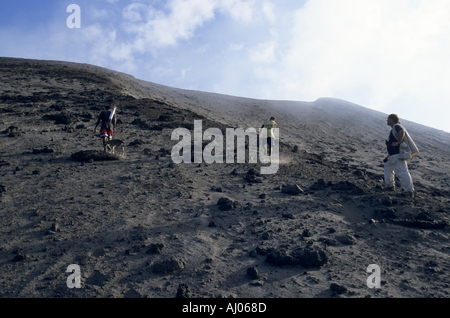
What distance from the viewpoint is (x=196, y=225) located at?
4.85 metres

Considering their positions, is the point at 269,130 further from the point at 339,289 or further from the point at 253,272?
the point at 339,289

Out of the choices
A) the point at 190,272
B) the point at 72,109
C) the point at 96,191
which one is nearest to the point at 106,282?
the point at 190,272

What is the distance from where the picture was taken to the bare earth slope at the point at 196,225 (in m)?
3.46

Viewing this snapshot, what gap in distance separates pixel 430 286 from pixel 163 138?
28.6ft

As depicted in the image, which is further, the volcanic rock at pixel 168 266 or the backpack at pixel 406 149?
the backpack at pixel 406 149

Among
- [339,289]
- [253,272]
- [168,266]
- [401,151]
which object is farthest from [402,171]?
[168,266]

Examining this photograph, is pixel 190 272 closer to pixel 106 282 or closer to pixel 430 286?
pixel 106 282

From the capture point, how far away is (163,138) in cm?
1046

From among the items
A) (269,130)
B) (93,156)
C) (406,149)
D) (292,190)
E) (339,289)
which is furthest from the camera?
(269,130)

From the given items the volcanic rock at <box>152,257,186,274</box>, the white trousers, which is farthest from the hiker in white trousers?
the volcanic rock at <box>152,257,186,274</box>

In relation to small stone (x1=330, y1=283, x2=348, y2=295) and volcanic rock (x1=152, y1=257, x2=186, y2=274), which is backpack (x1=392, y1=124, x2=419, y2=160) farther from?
volcanic rock (x1=152, y1=257, x2=186, y2=274)

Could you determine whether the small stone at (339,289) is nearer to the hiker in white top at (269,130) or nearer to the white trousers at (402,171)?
the white trousers at (402,171)

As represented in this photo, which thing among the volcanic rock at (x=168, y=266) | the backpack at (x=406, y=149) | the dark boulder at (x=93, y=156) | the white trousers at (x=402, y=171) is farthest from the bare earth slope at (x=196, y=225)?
the backpack at (x=406, y=149)

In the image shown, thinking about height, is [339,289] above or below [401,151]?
below
